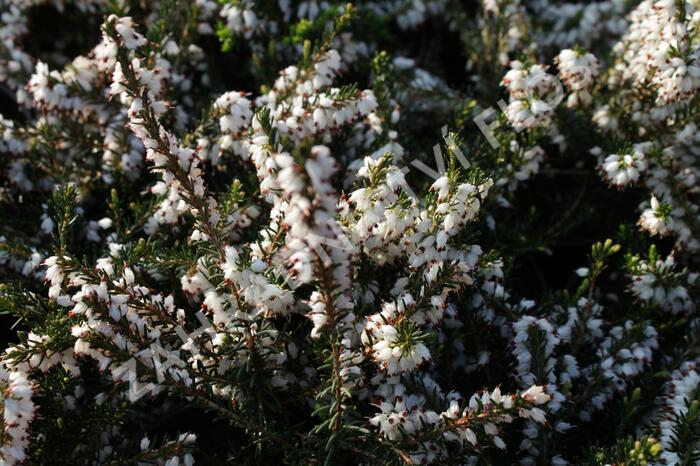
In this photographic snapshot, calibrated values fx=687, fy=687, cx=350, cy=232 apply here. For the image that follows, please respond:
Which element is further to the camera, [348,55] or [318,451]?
[348,55]

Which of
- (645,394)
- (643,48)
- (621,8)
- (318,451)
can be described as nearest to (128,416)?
(318,451)

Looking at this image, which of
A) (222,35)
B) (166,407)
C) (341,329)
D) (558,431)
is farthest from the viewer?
(222,35)

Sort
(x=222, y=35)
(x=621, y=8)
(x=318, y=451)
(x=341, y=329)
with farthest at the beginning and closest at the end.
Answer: (x=621, y=8), (x=222, y=35), (x=318, y=451), (x=341, y=329)

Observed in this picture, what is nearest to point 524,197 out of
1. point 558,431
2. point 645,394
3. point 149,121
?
point 645,394

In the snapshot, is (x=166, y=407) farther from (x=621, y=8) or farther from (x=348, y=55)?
(x=621, y=8)

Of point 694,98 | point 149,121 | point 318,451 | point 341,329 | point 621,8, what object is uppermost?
point 621,8

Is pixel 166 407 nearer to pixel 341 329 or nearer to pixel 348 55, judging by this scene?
pixel 341 329

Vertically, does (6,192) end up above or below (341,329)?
above
